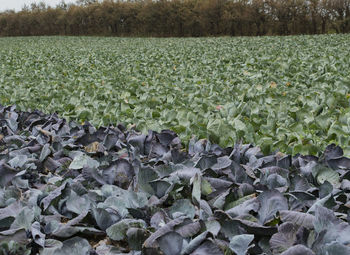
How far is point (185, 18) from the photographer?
39.4 m

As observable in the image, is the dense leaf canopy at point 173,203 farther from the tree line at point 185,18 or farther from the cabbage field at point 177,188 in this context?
the tree line at point 185,18

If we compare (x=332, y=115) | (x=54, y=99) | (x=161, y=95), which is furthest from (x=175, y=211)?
(x=54, y=99)

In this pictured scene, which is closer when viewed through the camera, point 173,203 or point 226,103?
point 173,203

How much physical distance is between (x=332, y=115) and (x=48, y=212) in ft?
10.3

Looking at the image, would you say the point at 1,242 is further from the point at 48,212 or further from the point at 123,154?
the point at 123,154

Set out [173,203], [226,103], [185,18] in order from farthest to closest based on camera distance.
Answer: [185,18], [226,103], [173,203]

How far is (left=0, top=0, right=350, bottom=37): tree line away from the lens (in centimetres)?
3403

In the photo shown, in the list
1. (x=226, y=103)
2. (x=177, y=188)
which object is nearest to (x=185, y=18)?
(x=226, y=103)

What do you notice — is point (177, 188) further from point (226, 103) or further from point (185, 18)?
point (185, 18)

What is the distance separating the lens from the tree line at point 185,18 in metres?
34.0

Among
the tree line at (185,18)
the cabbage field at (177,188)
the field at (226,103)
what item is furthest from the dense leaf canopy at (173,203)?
the tree line at (185,18)

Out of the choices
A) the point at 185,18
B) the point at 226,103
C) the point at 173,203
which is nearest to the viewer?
the point at 173,203

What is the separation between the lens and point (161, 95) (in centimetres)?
553

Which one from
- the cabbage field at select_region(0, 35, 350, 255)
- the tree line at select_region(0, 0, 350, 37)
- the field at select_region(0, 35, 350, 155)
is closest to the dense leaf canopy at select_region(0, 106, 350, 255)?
the cabbage field at select_region(0, 35, 350, 255)
